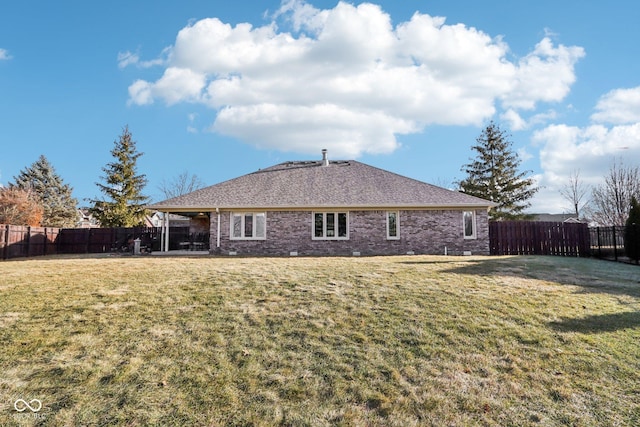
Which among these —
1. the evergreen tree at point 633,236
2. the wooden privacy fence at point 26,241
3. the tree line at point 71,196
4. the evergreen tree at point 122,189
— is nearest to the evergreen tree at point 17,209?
the tree line at point 71,196

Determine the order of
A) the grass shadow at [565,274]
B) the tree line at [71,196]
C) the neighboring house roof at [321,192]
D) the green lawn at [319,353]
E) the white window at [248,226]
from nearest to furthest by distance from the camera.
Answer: the green lawn at [319,353] < the grass shadow at [565,274] < the neighboring house roof at [321,192] < the white window at [248,226] < the tree line at [71,196]

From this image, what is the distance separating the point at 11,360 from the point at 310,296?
16.4ft

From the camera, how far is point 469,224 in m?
18.2

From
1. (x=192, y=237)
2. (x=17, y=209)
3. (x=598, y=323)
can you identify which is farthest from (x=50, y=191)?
(x=598, y=323)

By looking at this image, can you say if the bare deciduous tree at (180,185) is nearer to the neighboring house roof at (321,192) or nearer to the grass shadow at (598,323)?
the neighboring house roof at (321,192)

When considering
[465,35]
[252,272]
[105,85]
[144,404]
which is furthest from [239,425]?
[105,85]

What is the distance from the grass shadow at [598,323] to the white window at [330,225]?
1200cm

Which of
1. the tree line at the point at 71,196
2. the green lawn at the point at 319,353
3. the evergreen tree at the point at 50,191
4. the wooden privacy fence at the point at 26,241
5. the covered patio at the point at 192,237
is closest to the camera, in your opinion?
the green lawn at the point at 319,353

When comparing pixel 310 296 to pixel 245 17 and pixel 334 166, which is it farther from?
pixel 334 166

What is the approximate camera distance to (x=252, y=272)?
10359 millimetres

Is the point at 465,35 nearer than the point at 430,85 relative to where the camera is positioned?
Yes

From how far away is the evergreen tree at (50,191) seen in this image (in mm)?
34188

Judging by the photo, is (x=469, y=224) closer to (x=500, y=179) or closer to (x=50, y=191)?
(x=500, y=179)

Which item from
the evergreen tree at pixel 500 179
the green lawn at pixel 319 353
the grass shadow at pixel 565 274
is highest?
the evergreen tree at pixel 500 179
